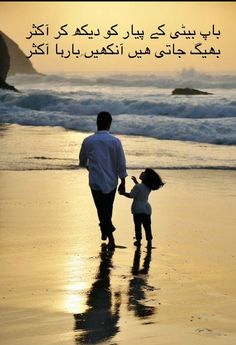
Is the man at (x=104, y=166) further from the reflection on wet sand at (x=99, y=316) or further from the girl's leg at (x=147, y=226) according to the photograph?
the reflection on wet sand at (x=99, y=316)

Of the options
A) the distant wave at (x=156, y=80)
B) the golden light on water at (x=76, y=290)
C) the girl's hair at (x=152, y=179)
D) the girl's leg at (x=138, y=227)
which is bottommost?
the golden light on water at (x=76, y=290)

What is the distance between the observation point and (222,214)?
11.3 metres

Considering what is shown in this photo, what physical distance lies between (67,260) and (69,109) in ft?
115

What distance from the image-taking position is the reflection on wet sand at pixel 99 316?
5.98 meters

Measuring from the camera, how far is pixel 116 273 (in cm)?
809

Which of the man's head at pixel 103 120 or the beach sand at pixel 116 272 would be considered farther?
the man's head at pixel 103 120

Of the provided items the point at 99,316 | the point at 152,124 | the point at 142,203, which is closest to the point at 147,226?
the point at 142,203

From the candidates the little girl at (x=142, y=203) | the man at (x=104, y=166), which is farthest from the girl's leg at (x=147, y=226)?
the man at (x=104, y=166)

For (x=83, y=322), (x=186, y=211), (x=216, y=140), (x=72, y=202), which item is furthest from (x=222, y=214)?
(x=216, y=140)

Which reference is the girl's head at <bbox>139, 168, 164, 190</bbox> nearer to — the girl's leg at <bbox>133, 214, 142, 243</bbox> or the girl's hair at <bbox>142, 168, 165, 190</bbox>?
the girl's hair at <bbox>142, 168, 165, 190</bbox>

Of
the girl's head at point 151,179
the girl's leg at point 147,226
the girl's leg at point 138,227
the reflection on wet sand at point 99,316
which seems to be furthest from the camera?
the girl's head at point 151,179

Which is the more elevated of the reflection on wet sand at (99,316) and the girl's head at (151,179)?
the girl's head at (151,179)

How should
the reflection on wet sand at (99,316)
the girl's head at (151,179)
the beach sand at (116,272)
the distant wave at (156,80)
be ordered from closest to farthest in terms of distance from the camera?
the reflection on wet sand at (99,316) < the beach sand at (116,272) < the girl's head at (151,179) < the distant wave at (156,80)

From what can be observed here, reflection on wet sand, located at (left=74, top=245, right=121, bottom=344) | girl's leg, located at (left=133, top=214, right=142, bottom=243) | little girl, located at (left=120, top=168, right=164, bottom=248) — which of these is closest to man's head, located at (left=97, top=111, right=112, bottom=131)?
little girl, located at (left=120, top=168, right=164, bottom=248)
